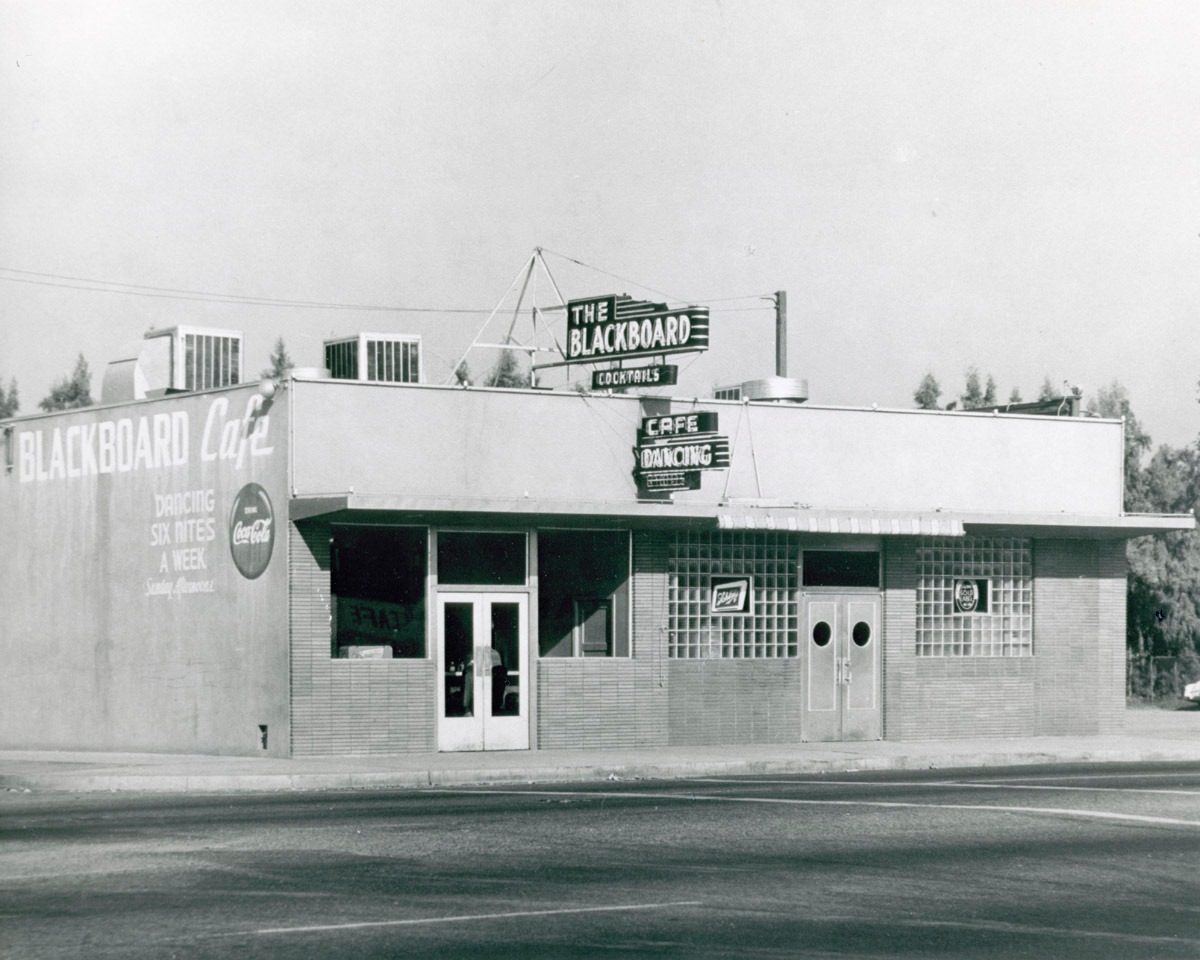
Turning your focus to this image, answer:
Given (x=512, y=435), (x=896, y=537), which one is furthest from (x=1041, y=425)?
(x=512, y=435)

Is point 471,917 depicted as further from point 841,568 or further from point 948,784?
point 841,568

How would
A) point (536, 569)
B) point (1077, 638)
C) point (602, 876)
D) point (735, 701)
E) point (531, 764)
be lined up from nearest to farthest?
point (602, 876) → point (531, 764) → point (536, 569) → point (735, 701) → point (1077, 638)

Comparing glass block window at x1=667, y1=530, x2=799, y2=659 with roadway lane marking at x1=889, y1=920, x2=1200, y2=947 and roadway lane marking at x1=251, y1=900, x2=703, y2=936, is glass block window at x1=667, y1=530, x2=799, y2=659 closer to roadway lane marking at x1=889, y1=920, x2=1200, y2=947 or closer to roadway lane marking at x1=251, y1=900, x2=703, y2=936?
roadway lane marking at x1=251, y1=900, x2=703, y2=936

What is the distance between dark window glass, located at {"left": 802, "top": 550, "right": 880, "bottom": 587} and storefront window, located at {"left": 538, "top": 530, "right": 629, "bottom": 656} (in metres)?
3.07

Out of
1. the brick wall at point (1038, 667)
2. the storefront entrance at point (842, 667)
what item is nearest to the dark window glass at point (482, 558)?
the storefront entrance at point (842, 667)

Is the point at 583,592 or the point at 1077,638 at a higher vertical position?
the point at 583,592

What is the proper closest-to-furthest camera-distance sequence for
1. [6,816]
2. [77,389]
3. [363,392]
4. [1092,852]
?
[1092,852] < [6,816] < [363,392] < [77,389]

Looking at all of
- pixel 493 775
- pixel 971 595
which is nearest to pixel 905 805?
pixel 493 775

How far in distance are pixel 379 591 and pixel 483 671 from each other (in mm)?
1784

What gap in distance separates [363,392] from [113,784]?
246 inches

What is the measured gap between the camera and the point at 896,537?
1032 inches

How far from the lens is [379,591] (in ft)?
75.2

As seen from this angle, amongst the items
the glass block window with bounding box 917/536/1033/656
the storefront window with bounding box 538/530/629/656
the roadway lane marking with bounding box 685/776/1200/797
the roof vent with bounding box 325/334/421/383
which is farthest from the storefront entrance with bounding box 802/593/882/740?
the roof vent with bounding box 325/334/421/383

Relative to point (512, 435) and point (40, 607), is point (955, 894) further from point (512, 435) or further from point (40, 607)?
point (40, 607)
